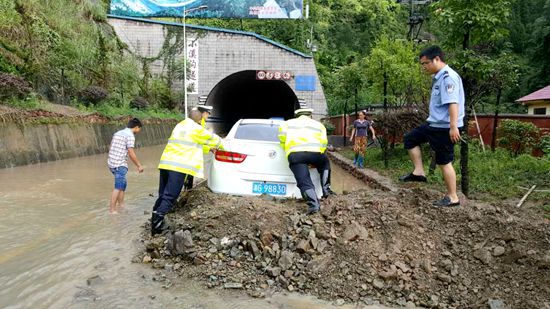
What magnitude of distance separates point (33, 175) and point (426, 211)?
892 centimetres

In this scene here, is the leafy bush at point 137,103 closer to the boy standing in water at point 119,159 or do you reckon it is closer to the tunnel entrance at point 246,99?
the tunnel entrance at point 246,99

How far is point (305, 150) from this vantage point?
5375 mm

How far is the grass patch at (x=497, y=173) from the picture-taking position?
7.66 m

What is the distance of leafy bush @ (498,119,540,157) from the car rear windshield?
23.9 feet

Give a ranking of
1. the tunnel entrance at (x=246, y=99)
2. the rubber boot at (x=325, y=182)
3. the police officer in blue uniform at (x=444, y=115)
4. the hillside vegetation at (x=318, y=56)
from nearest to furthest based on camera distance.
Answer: the police officer in blue uniform at (x=444, y=115), the rubber boot at (x=325, y=182), the hillside vegetation at (x=318, y=56), the tunnel entrance at (x=246, y=99)

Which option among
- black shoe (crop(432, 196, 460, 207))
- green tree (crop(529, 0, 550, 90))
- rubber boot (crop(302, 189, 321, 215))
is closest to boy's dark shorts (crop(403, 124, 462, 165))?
black shoe (crop(432, 196, 460, 207))

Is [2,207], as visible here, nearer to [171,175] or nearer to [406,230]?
[171,175]

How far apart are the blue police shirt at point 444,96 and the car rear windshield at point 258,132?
2.23 meters

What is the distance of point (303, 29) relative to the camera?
35.6m

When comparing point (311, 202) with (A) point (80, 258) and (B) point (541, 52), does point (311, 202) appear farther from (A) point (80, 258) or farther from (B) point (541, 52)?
(B) point (541, 52)

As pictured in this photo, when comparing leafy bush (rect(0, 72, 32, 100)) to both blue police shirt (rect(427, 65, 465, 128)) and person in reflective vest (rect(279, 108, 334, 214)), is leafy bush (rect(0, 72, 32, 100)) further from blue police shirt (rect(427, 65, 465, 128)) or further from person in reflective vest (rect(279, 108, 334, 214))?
blue police shirt (rect(427, 65, 465, 128))

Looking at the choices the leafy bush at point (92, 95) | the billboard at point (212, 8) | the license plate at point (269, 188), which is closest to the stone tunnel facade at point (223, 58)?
the billboard at point (212, 8)

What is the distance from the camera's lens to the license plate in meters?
5.74

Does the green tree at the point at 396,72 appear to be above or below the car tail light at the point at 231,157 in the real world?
above
